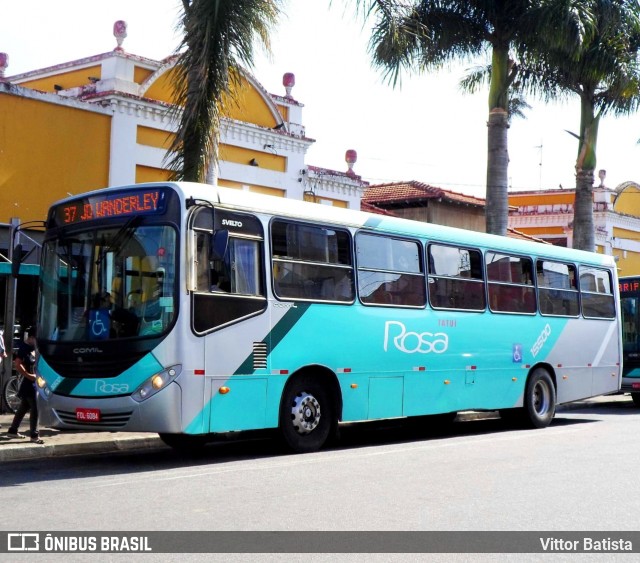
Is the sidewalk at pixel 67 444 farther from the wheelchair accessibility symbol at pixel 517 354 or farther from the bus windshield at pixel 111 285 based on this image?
the wheelchair accessibility symbol at pixel 517 354

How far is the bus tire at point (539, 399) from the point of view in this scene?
1639 centimetres

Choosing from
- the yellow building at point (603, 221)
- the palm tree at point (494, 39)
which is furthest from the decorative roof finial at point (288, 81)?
the yellow building at point (603, 221)

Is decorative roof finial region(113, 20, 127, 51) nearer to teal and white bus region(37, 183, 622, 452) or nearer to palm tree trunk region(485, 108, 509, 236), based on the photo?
palm tree trunk region(485, 108, 509, 236)

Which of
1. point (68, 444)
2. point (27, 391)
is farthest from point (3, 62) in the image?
point (68, 444)

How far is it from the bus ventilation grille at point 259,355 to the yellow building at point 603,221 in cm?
3022

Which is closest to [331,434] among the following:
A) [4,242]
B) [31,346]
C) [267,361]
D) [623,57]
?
[267,361]

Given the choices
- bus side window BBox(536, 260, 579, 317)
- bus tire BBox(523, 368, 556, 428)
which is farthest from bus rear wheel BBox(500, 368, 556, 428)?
bus side window BBox(536, 260, 579, 317)

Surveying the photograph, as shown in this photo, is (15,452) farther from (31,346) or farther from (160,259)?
(160,259)

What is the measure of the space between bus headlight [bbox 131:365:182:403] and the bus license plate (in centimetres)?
58

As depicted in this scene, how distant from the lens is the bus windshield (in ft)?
34.8

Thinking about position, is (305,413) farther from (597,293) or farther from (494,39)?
Result: (494,39)

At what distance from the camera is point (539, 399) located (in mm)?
16859

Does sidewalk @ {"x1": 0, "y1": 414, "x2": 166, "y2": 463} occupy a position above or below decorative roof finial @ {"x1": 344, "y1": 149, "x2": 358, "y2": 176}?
below

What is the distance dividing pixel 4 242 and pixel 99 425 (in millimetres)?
8282
